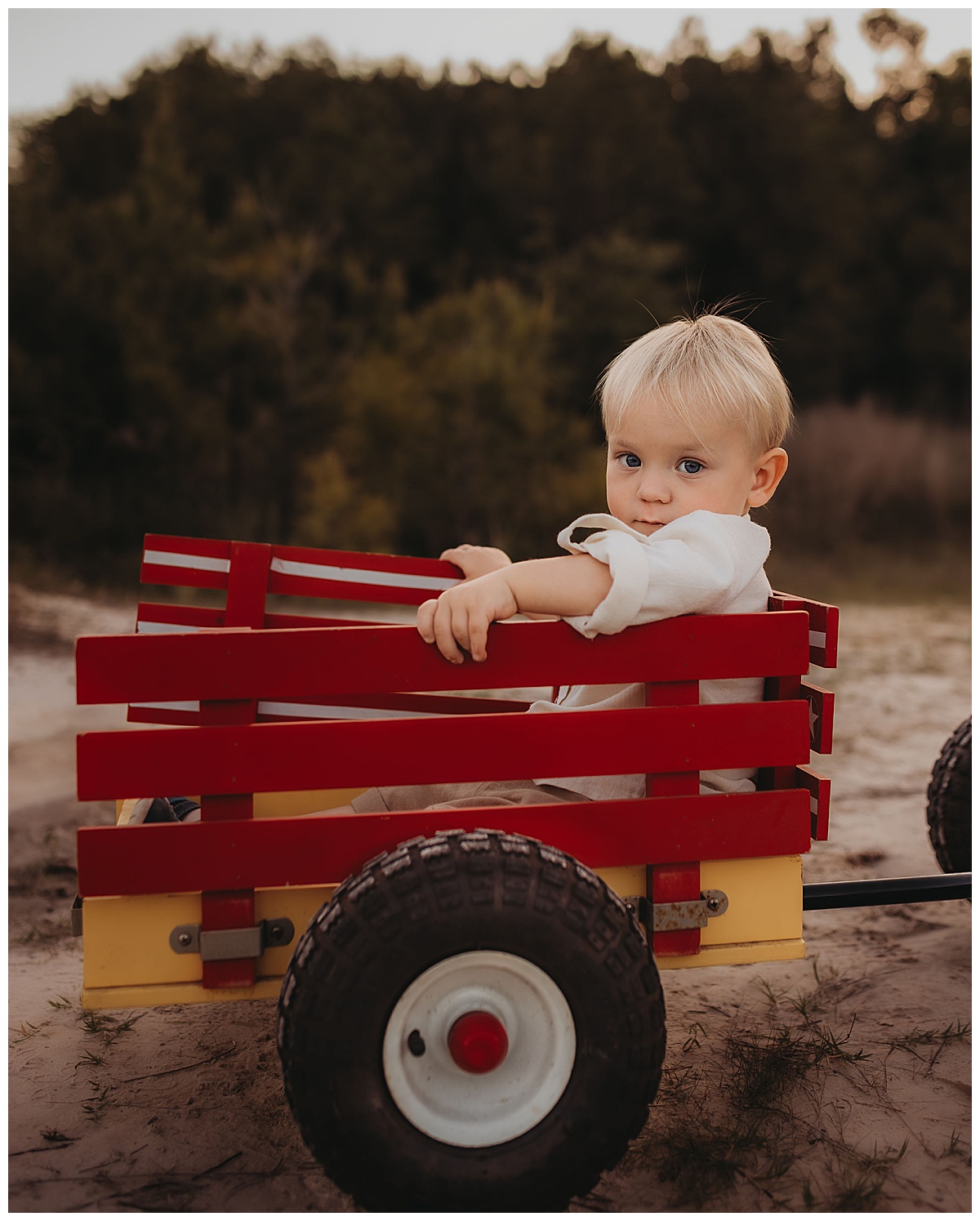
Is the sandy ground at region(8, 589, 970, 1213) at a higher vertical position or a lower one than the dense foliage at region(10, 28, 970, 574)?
lower

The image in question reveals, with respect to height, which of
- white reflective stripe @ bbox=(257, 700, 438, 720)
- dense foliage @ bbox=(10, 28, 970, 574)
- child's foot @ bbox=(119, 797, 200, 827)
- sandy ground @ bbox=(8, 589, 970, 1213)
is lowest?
sandy ground @ bbox=(8, 589, 970, 1213)

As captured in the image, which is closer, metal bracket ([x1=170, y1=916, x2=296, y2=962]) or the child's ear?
metal bracket ([x1=170, y1=916, x2=296, y2=962])

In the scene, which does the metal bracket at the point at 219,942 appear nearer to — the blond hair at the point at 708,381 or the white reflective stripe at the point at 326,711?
the white reflective stripe at the point at 326,711

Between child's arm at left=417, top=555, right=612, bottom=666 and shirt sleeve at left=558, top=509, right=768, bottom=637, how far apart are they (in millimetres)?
36

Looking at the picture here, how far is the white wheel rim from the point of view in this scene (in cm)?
157

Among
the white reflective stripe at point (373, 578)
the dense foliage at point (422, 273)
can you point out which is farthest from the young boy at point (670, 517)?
the dense foliage at point (422, 273)

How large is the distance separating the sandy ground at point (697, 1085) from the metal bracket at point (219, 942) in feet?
1.56

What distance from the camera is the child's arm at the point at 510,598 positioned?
1.64m

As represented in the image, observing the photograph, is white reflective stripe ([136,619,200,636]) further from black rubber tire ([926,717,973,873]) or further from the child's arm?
black rubber tire ([926,717,973,873])

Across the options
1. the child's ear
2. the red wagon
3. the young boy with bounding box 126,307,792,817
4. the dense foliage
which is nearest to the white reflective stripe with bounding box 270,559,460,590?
the young boy with bounding box 126,307,792,817

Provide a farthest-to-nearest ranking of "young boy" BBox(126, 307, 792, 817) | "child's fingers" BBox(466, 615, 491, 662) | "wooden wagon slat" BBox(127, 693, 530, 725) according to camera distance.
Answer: "wooden wagon slat" BBox(127, 693, 530, 725), "young boy" BBox(126, 307, 792, 817), "child's fingers" BBox(466, 615, 491, 662)

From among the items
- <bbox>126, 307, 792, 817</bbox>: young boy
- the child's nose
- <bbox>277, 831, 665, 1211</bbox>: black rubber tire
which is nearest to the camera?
<bbox>277, 831, 665, 1211</bbox>: black rubber tire

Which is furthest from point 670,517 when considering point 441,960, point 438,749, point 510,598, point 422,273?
point 422,273

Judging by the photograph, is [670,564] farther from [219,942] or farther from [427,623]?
[219,942]
